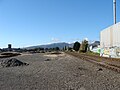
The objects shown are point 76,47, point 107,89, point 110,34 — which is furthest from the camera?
point 76,47

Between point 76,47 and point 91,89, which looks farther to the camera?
point 76,47

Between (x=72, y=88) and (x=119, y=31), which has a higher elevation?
(x=119, y=31)

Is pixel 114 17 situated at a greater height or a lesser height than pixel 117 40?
greater

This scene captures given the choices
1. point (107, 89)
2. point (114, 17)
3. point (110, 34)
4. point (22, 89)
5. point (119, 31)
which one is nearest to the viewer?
point (107, 89)

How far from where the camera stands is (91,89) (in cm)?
1209

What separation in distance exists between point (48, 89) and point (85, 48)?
133m

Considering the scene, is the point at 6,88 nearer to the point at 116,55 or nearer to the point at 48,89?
the point at 48,89

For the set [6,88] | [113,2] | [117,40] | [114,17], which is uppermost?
[113,2]

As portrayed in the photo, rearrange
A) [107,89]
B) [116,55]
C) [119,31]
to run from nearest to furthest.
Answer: [107,89]
[116,55]
[119,31]

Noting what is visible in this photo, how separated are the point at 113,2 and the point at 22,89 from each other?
252ft

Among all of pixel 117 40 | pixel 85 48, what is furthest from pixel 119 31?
pixel 85 48

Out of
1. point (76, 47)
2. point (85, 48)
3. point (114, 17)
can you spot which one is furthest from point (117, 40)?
point (76, 47)

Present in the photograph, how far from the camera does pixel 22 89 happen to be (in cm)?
1276

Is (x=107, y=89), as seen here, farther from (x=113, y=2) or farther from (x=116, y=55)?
(x=113, y=2)
